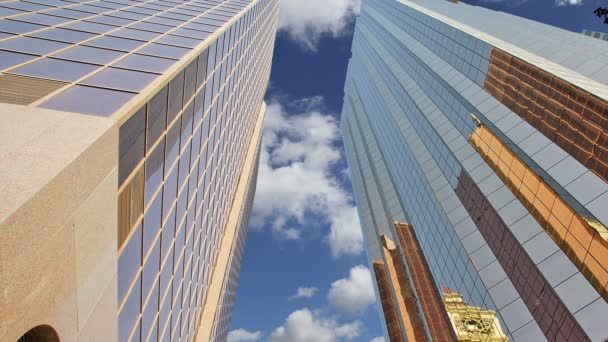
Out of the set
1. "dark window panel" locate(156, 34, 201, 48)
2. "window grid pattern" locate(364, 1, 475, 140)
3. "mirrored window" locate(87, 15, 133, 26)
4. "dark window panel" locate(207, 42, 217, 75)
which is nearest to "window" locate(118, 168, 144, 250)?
"dark window panel" locate(156, 34, 201, 48)

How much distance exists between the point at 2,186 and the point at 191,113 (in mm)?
14930

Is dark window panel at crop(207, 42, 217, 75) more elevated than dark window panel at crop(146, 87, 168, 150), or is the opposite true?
dark window panel at crop(207, 42, 217, 75)

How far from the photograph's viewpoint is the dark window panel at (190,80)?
66.8ft

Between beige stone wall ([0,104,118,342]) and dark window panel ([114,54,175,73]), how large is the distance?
567cm

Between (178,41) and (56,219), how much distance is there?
14861 millimetres

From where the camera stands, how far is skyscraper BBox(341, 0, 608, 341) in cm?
3225

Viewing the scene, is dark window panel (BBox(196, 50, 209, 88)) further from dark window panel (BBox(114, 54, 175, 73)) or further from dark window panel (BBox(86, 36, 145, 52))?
dark window panel (BBox(114, 54, 175, 73))

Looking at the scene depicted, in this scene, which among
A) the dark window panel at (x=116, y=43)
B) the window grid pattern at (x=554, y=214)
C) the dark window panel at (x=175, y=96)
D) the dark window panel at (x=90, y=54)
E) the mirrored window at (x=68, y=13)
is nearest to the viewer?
the dark window panel at (x=90, y=54)

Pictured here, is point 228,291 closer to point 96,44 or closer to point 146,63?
point 96,44

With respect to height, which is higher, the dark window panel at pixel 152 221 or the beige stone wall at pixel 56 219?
the dark window panel at pixel 152 221

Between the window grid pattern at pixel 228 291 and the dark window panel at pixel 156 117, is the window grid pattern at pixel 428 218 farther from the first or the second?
the dark window panel at pixel 156 117

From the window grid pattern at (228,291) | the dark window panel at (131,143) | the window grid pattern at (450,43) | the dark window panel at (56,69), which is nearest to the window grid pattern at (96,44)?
the dark window panel at (56,69)

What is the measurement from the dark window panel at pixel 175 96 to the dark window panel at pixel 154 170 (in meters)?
1.43

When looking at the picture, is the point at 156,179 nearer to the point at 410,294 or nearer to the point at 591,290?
the point at 591,290
